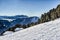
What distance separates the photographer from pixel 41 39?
1344 cm

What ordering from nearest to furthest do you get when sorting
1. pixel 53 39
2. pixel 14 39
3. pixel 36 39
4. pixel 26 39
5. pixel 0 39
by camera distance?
pixel 53 39 → pixel 36 39 → pixel 26 39 → pixel 14 39 → pixel 0 39

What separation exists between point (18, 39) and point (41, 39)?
2613 millimetres

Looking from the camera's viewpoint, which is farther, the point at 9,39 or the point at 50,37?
the point at 9,39

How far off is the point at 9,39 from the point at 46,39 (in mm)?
4451

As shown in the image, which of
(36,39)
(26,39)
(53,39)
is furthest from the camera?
(26,39)

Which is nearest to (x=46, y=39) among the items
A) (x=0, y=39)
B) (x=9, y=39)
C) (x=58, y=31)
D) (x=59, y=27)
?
(x=58, y=31)

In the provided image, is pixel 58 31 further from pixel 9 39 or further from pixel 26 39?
pixel 9 39

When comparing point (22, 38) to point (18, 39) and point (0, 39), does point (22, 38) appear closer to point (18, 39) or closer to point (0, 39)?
point (18, 39)

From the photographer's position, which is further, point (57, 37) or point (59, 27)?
point (59, 27)

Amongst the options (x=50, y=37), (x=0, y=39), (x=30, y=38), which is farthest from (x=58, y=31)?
(x=0, y=39)

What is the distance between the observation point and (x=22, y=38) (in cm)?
1535

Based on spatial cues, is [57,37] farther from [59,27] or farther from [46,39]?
[59,27]

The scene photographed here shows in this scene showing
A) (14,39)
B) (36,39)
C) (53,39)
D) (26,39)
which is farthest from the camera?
(14,39)

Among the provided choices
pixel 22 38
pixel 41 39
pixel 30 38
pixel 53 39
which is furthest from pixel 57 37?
pixel 22 38
